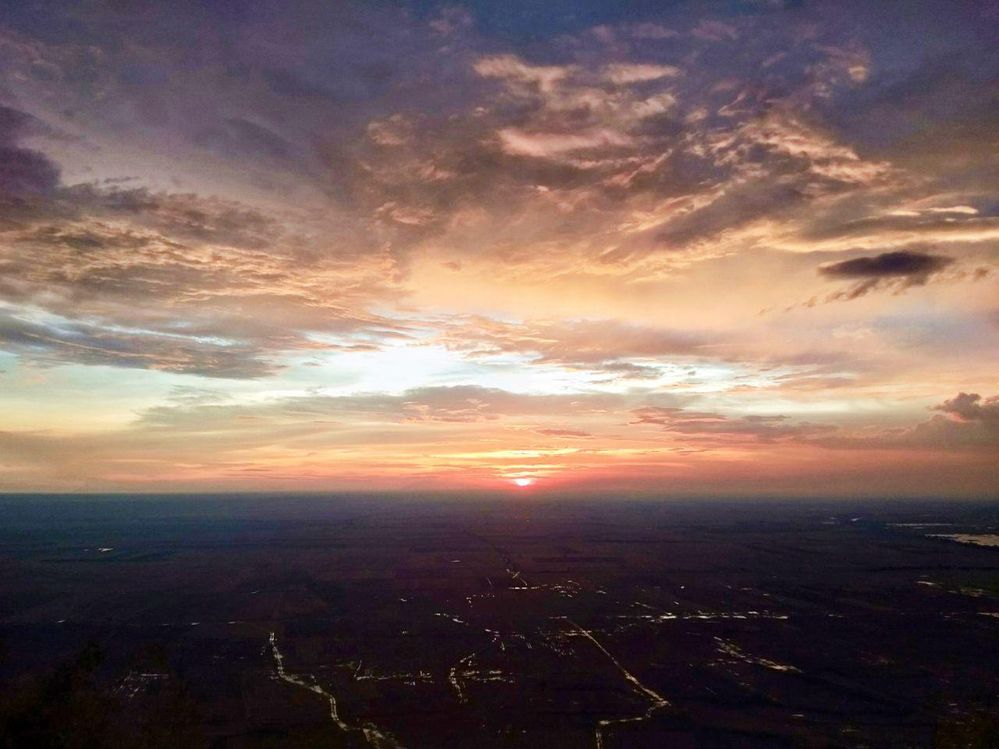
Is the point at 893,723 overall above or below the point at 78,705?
below

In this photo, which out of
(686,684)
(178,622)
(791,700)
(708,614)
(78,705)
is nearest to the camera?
(78,705)

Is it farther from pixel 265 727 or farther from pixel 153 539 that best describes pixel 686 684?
pixel 153 539

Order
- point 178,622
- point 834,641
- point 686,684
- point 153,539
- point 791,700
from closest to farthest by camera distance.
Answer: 1. point 791,700
2. point 686,684
3. point 834,641
4. point 178,622
5. point 153,539

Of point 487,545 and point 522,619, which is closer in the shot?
point 522,619

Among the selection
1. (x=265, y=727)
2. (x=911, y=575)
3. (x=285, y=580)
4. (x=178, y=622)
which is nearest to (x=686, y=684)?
(x=265, y=727)

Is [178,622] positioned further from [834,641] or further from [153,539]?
[153,539]

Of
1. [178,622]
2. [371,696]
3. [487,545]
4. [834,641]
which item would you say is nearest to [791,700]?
[834,641]
